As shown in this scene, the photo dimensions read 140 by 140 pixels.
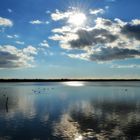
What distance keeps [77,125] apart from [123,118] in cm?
987

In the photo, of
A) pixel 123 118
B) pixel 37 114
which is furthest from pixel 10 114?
pixel 123 118

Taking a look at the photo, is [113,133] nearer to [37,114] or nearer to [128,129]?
[128,129]

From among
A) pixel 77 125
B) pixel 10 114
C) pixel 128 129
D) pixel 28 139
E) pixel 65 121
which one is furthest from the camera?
pixel 10 114

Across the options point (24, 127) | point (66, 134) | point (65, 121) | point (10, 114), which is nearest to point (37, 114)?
point (10, 114)

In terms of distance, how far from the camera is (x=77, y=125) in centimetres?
4244

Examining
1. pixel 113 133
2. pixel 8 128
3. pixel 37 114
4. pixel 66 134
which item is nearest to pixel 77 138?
pixel 66 134

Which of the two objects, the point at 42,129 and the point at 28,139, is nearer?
the point at 28,139

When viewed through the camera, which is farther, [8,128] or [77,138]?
[8,128]

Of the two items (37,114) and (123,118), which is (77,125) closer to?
(123,118)

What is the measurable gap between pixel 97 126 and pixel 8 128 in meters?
12.2

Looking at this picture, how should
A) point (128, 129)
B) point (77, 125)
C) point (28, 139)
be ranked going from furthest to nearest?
point (77, 125) → point (128, 129) → point (28, 139)

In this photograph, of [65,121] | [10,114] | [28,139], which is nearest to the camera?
[28,139]

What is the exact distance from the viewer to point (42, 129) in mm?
39562

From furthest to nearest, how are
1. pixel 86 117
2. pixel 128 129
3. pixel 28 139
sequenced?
pixel 86 117
pixel 128 129
pixel 28 139
